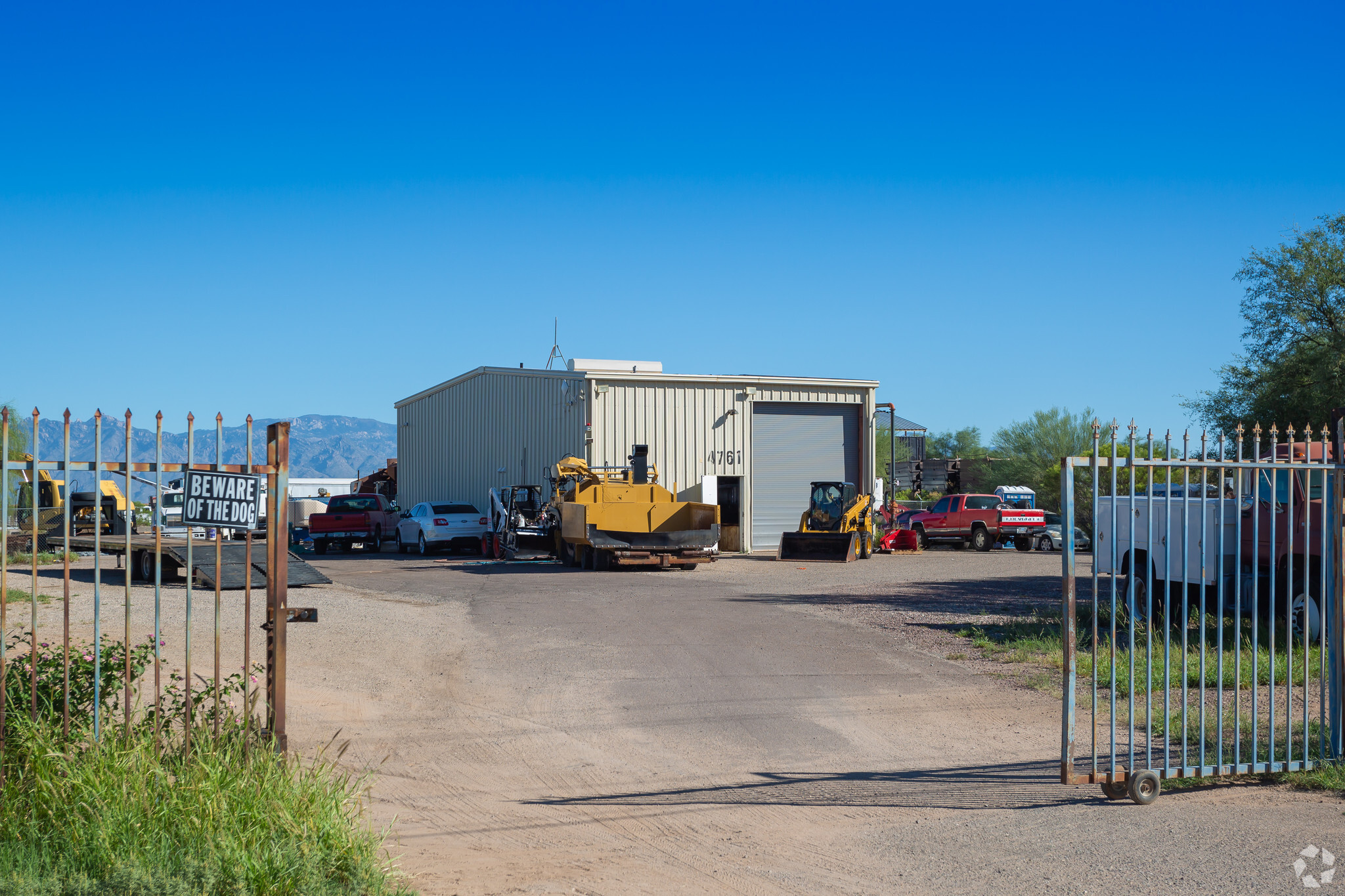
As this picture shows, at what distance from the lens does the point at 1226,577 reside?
525 inches

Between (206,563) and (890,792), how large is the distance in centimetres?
1434

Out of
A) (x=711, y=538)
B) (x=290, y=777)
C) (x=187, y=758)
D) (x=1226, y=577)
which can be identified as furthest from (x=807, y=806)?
(x=711, y=538)

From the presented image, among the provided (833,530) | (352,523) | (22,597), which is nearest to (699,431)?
(833,530)

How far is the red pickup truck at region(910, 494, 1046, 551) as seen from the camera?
37.3 metres

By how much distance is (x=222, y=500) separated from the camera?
584cm

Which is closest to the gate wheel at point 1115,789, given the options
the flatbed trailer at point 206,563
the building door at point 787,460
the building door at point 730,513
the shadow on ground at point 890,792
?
the shadow on ground at point 890,792

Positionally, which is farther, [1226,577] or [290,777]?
[1226,577]

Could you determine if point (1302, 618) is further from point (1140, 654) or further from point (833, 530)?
point (833, 530)

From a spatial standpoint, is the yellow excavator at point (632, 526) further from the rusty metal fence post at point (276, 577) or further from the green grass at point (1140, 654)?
the rusty metal fence post at point (276, 577)

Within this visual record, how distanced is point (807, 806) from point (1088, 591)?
14339mm

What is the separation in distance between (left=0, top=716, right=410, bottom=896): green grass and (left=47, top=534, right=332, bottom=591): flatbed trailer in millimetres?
11096

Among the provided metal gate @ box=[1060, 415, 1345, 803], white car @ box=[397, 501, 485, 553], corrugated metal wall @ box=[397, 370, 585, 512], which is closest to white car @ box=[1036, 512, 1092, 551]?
corrugated metal wall @ box=[397, 370, 585, 512]

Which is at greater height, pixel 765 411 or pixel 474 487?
pixel 765 411

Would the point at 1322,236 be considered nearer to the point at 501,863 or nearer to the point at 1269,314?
the point at 1269,314
